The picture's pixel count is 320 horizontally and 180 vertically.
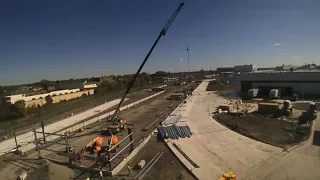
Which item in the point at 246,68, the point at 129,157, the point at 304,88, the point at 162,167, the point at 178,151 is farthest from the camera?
the point at 246,68

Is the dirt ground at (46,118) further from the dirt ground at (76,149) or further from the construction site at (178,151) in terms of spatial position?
the dirt ground at (76,149)

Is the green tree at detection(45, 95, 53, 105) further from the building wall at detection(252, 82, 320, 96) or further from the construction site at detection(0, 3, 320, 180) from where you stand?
the building wall at detection(252, 82, 320, 96)

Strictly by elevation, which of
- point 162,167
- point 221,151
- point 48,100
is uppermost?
point 48,100

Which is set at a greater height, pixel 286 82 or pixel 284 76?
pixel 284 76

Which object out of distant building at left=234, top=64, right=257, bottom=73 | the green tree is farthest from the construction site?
distant building at left=234, top=64, right=257, bottom=73

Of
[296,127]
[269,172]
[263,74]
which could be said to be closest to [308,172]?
[269,172]

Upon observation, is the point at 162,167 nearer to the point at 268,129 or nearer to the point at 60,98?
the point at 268,129

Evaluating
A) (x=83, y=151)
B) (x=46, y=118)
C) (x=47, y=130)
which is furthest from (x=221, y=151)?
(x=46, y=118)

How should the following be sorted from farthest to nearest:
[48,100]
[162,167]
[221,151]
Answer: [48,100] → [221,151] → [162,167]

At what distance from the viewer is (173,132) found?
22.1 m

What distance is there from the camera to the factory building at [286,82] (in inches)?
1567

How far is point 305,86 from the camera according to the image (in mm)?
40469

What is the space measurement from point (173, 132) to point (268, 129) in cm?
933

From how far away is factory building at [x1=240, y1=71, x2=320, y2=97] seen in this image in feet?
131
